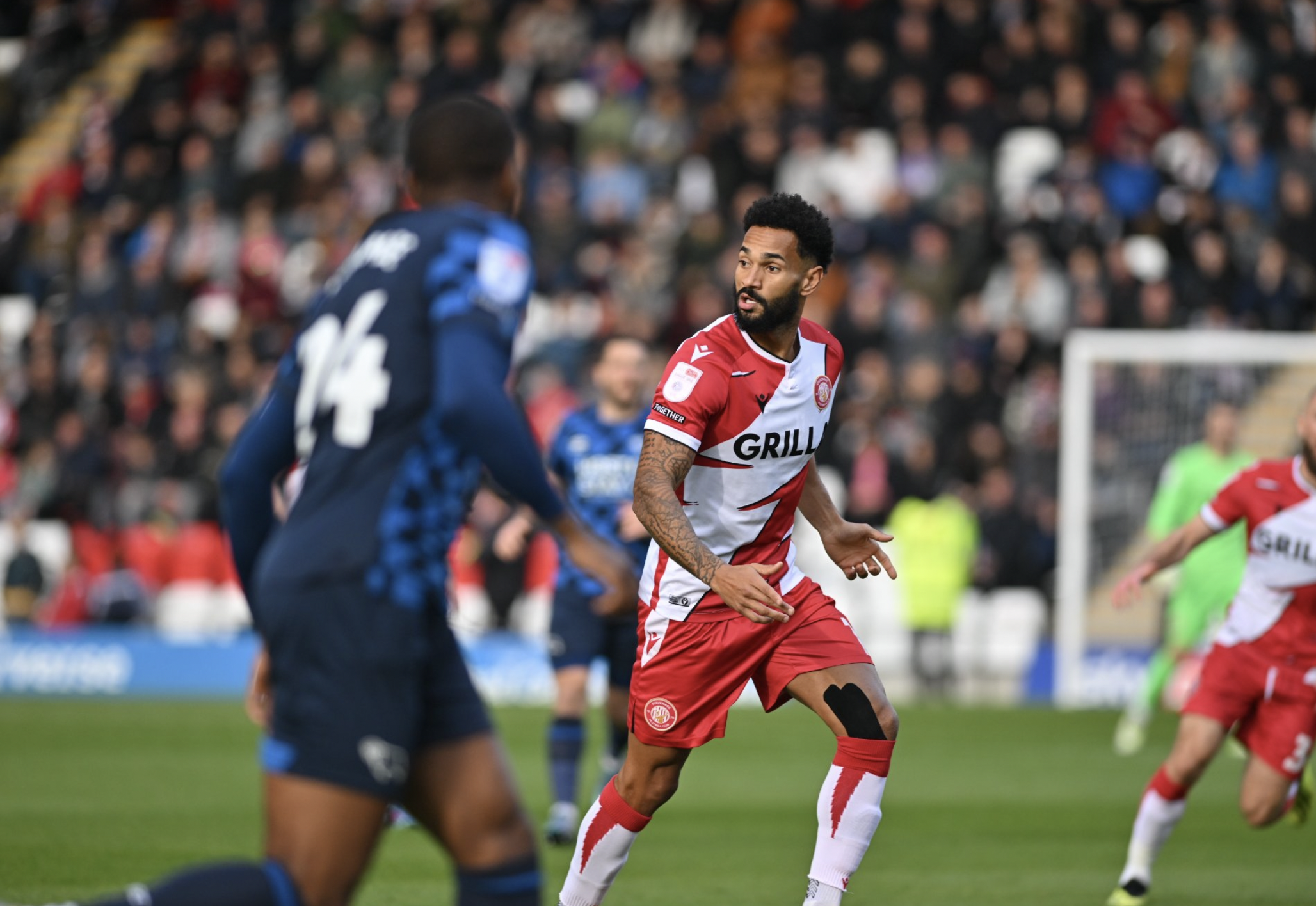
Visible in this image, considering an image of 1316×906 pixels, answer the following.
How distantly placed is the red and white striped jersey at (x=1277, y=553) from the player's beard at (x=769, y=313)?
2.80 meters

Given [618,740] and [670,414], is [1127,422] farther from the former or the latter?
[670,414]

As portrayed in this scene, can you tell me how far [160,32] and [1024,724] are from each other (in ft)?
66.6

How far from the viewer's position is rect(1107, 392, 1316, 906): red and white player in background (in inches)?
315

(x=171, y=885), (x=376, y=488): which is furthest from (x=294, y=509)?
(x=171, y=885)

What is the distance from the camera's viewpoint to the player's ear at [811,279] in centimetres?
642

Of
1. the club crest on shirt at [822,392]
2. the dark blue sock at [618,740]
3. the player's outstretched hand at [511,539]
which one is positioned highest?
the club crest on shirt at [822,392]

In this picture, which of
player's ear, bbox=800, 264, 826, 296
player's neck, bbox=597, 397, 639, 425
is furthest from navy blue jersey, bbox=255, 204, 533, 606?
player's neck, bbox=597, 397, 639, 425

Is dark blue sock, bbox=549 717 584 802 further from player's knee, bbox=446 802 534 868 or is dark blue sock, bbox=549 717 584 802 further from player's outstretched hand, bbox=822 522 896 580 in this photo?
player's knee, bbox=446 802 534 868

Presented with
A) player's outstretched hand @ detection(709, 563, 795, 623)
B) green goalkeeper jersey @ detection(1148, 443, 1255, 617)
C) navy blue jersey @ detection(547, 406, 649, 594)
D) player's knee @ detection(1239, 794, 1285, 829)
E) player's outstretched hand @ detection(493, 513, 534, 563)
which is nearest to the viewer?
player's outstretched hand @ detection(709, 563, 795, 623)

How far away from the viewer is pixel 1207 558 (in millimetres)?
15773

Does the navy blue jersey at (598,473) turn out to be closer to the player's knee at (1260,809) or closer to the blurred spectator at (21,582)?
the player's knee at (1260,809)

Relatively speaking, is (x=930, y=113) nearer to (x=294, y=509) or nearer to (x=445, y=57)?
(x=445, y=57)

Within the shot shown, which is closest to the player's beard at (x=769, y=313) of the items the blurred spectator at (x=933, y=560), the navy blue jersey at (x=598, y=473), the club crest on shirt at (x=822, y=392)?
the club crest on shirt at (x=822, y=392)

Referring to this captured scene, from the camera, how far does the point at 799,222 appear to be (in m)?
6.35
